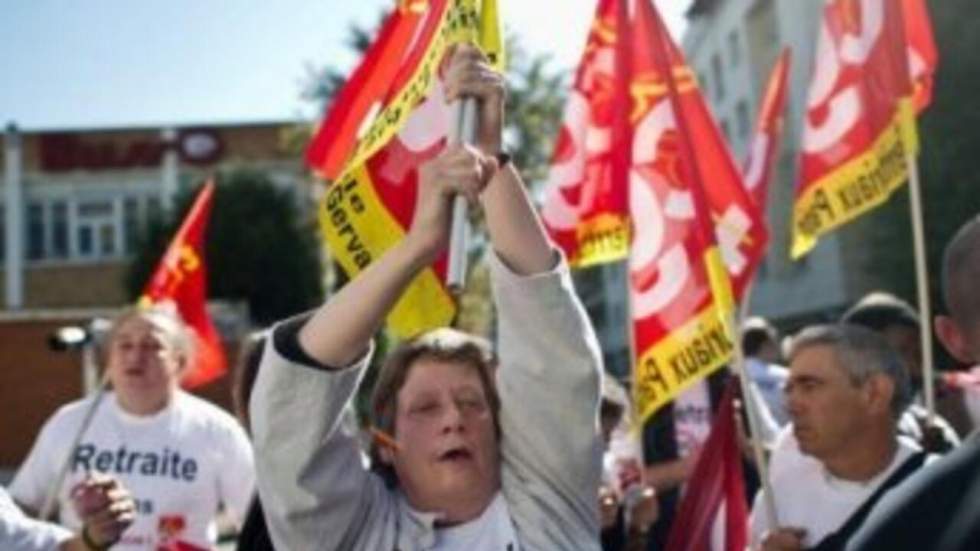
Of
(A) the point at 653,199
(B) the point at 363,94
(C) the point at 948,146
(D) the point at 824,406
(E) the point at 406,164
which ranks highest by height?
(B) the point at 363,94

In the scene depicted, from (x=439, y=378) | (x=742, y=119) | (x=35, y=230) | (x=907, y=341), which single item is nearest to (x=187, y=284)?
(x=907, y=341)

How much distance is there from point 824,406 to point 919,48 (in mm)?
2885

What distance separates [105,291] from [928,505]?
39.1m

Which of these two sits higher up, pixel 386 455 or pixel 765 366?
pixel 386 455

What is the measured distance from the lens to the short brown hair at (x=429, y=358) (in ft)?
9.24

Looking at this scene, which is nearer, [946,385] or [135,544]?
[135,544]

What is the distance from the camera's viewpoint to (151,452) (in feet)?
17.0

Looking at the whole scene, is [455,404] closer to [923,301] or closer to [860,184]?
[923,301]

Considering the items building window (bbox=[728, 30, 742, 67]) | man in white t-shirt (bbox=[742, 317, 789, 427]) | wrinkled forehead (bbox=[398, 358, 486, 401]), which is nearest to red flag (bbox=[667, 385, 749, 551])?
wrinkled forehead (bbox=[398, 358, 486, 401])

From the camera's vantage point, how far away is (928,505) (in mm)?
1443

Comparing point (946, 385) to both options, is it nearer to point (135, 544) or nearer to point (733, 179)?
point (733, 179)

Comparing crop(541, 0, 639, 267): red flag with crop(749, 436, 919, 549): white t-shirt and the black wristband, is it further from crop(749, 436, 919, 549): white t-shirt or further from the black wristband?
the black wristband

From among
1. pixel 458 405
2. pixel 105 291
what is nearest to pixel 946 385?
pixel 458 405

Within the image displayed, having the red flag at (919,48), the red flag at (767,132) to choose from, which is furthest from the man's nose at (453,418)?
the red flag at (767,132)
